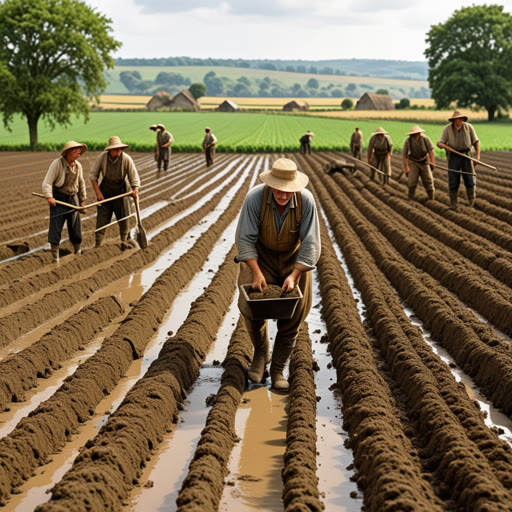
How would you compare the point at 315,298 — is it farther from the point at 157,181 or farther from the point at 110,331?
the point at 157,181

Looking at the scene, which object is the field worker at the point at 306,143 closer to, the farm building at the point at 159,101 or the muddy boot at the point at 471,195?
the muddy boot at the point at 471,195

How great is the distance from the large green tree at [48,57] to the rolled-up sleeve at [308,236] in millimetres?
38266

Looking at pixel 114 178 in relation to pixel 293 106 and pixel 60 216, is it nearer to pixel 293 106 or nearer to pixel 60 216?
pixel 60 216

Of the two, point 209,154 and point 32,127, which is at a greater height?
point 32,127

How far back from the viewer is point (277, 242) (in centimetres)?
588

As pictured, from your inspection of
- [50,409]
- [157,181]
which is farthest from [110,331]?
[157,181]

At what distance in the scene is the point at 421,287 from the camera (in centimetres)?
881

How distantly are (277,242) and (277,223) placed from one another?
0.14m

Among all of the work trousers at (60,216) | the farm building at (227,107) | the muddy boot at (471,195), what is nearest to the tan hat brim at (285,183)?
the work trousers at (60,216)

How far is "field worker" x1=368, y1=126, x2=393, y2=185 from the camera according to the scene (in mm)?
19703

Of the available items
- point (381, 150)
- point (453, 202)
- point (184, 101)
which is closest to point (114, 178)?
point (453, 202)

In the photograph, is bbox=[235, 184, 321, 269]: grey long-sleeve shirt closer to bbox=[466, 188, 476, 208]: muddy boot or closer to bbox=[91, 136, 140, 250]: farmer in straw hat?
bbox=[91, 136, 140, 250]: farmer in straw hat

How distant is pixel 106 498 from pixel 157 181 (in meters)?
20.4

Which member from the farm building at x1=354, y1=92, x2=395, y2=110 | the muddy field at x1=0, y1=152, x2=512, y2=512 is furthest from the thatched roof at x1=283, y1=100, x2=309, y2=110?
the muddy field at x1=0, y1=152, x2=512, y2=512
